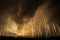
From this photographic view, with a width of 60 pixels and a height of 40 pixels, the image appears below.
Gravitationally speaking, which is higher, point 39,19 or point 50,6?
point 50,6

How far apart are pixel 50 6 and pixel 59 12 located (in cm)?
23

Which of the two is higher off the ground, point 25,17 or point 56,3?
point 56,3

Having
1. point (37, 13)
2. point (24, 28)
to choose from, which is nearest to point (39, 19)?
point (37, 13)

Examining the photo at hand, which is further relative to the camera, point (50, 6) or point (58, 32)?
point (50, 6)

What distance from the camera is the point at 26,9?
3953 millimetres

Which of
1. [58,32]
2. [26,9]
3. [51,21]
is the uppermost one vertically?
[26,9]

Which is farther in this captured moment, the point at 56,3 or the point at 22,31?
the point at 56,3

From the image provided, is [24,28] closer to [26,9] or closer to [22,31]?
[22,31]

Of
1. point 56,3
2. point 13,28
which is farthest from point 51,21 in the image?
point 13,28

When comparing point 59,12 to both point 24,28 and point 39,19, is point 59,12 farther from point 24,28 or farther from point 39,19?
point 24,28

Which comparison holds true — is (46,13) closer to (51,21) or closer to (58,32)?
(51,21)

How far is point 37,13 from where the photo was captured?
13.1ft

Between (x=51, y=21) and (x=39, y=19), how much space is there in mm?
263

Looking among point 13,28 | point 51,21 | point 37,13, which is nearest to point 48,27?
point 51,21
